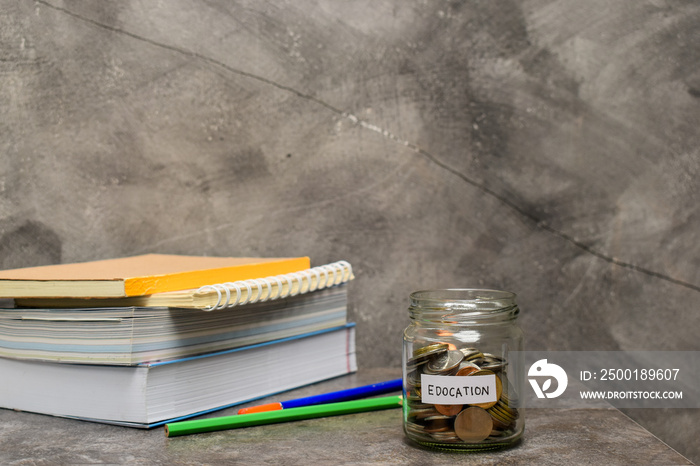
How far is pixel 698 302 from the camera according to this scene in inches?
54.7

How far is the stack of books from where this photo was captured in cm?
94

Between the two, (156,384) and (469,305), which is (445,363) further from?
(156,384)

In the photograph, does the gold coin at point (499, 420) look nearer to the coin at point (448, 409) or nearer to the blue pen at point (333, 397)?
the coin at point (448, 409)

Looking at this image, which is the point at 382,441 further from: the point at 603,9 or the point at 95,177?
the point at 603,9

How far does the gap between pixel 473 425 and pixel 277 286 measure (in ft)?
1.29

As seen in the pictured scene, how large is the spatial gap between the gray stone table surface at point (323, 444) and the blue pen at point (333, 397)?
0.03m

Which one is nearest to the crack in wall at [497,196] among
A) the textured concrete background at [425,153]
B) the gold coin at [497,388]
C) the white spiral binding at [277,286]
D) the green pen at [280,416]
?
the textured concrete background at [425,153]

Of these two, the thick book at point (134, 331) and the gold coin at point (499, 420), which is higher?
the thick book at point (134, 331)

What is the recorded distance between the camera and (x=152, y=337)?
3.10 feet

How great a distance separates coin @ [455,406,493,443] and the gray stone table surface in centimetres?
2

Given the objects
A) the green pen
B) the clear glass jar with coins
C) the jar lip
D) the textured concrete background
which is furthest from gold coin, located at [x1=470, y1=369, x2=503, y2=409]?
the textured concrete background

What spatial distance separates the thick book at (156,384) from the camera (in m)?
0.94

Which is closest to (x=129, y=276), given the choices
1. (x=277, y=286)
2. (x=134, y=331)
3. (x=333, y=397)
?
(x=134, y=331)

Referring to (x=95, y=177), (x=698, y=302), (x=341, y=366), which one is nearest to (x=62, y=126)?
(x=95, y=177)
